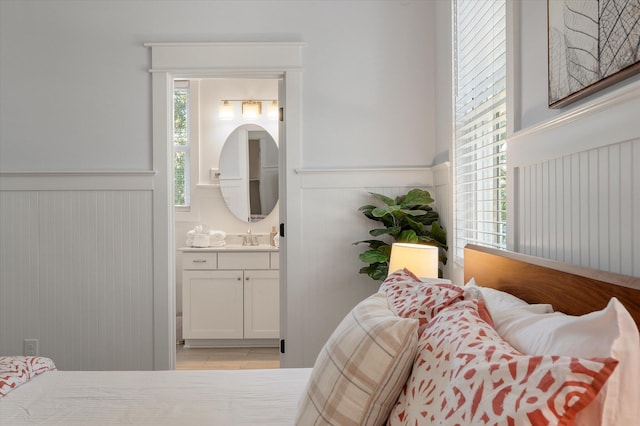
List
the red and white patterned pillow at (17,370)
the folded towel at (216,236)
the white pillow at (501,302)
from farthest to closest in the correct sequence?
the folded towel at (216,236) → the red and white patterned pillow at (17,370) → the white pillow at (501,302)

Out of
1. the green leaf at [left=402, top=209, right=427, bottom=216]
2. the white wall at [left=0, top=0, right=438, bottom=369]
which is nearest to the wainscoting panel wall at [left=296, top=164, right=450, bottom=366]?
the white wall at [left=0, top=0, right=438, bottom=369]

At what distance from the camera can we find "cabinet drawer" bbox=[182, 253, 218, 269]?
14.7 feet

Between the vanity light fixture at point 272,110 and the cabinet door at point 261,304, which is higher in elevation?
the vanity light fixture at point 272,110

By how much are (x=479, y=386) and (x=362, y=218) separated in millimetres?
2495

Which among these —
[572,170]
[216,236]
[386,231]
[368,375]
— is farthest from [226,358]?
[572,170]

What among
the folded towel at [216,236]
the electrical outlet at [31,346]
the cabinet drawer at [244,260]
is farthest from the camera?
the folded towel at [216,236]

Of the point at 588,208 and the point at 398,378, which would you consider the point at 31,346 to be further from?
the point at 588,208

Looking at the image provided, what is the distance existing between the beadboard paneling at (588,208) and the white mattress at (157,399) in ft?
3.09

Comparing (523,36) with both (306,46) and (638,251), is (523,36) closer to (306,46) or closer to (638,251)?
(638,251)

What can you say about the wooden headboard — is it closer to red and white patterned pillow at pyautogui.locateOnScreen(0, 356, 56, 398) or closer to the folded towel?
red and white patterned pillow at pyautogui.locateOnScreen(0, 356, 56, 398)

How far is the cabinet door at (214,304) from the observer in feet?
14.7

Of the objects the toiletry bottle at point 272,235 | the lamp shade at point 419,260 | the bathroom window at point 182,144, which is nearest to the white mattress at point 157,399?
the lamp shade at point 419,260

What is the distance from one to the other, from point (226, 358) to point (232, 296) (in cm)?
52

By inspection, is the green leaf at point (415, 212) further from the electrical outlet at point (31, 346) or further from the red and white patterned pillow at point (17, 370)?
the electrical outlet at point (31, 346)
